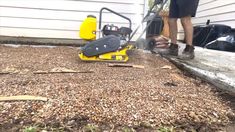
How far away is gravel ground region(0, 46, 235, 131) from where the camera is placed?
1851 millimetres

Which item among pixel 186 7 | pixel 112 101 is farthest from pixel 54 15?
pixel 112 101

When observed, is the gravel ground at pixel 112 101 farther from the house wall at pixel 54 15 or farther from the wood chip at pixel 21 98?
the house wall at pixel 54 15

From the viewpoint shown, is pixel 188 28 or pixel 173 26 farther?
pixel 173 26

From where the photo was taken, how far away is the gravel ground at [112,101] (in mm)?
1851

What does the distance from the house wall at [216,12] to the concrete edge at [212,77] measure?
9.37ft

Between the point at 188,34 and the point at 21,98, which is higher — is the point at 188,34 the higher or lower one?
the higher one

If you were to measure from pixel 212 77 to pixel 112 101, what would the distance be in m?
1.12

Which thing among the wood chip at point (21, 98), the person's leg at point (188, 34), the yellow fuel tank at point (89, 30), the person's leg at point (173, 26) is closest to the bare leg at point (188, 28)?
the person's leg at point (188, 34)

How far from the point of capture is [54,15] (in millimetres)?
4816

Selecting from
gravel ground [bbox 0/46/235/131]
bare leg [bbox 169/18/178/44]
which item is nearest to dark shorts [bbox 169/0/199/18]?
bare leg [bbox 169/18/178/44]

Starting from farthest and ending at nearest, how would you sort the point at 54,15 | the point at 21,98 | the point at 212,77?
the point at 54,15 < the point at 212,77 < the point at 21,98

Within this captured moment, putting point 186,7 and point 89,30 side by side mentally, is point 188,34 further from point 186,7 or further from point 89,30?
point 89,30

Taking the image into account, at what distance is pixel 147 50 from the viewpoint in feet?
15.0

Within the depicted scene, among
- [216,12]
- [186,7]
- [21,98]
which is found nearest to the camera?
[21,98]
